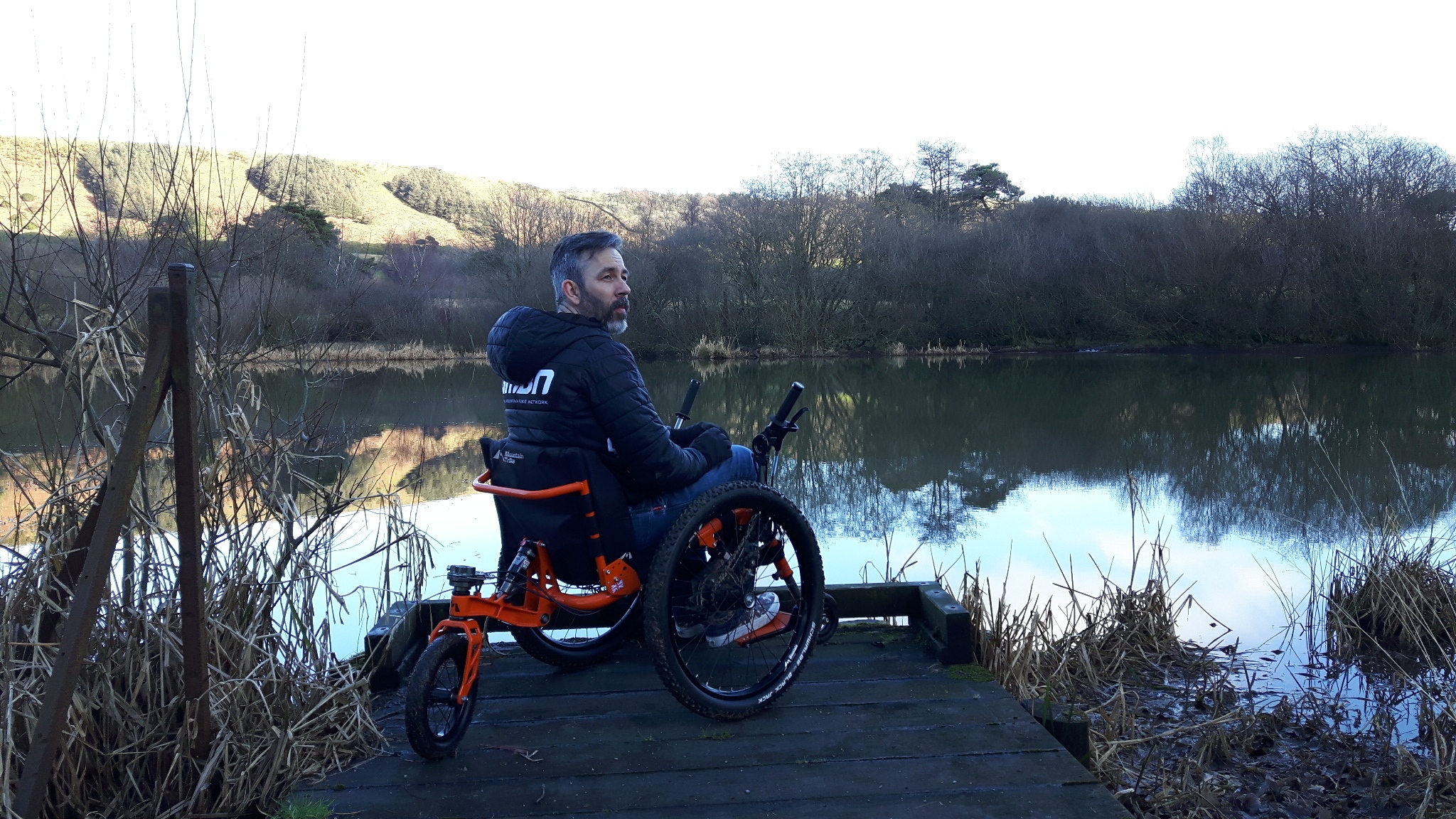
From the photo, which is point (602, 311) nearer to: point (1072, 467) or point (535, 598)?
point (535, 598)

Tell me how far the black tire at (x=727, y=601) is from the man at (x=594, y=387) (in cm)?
15

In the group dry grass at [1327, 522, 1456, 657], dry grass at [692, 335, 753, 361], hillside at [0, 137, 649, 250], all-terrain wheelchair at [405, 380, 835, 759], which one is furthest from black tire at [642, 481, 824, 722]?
dry grass at [692, 335, 753, 361]

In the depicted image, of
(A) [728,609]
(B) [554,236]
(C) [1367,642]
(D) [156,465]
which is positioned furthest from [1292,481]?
(B) [554,236]

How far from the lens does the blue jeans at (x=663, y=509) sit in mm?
2914

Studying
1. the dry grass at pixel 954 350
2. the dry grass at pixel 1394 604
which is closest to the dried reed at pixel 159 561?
the dry grass at pixel 1394 604

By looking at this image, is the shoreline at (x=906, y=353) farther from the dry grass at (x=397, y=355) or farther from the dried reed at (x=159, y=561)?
the dried reed at (x=159, y=561)

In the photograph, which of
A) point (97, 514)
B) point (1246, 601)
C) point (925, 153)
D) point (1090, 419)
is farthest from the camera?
point (925, 153)

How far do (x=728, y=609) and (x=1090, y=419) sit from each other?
11.2m

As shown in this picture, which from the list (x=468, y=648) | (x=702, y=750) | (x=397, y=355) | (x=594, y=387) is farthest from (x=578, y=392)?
(x=397, y=355)

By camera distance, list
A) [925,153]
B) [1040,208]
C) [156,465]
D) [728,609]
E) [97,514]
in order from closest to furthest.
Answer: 1. [97,514]
2. [728,609]
3. [156,465]
4. [1040,208]
5. [925,153]

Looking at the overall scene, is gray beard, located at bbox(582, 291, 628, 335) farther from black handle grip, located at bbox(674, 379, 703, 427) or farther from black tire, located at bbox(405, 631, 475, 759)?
black tire, located at bbox(405, 631, 475, 759)

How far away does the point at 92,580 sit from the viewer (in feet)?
6.89

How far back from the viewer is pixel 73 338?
9.14 feet

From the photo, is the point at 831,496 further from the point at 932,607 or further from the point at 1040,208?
the point at 1040,208
